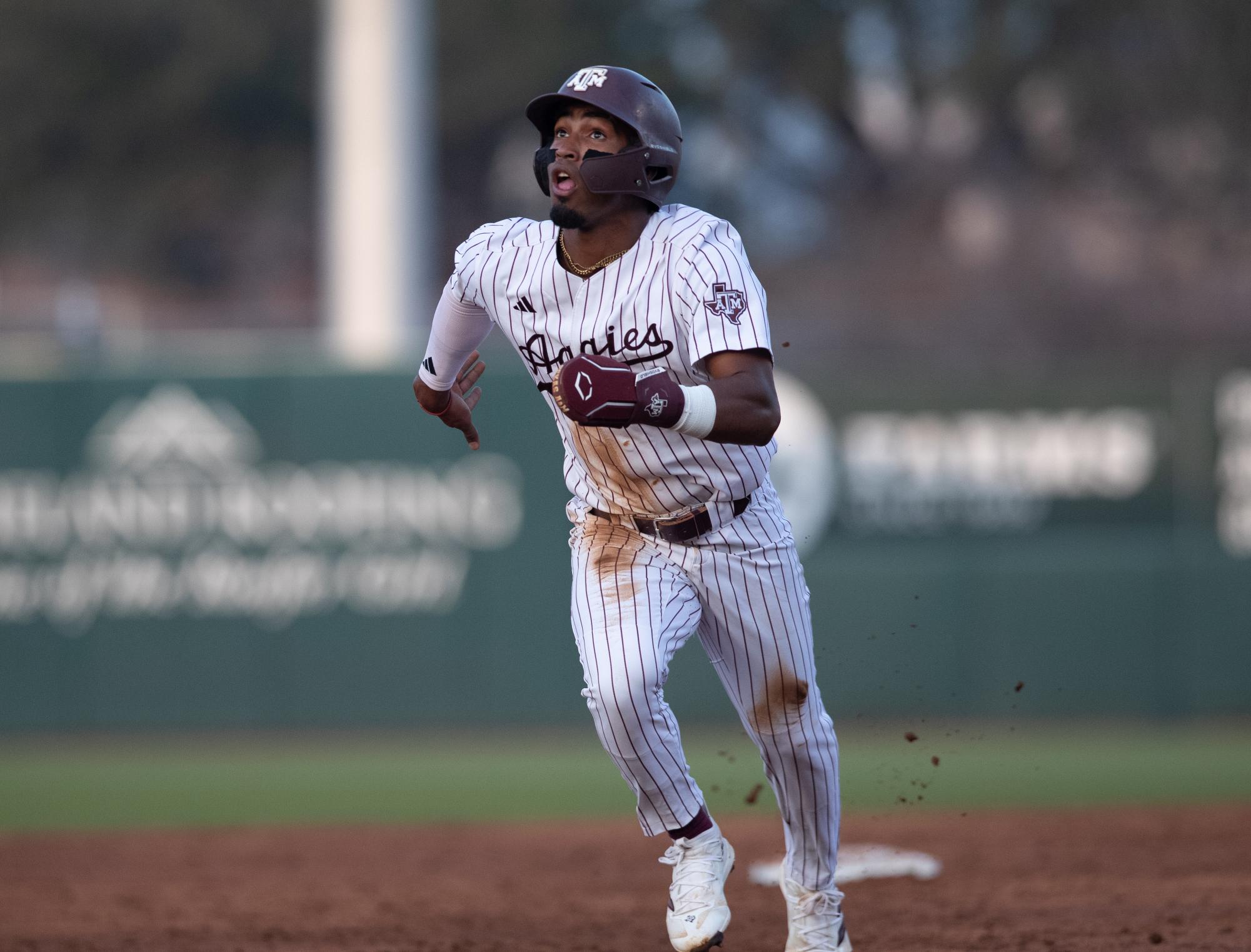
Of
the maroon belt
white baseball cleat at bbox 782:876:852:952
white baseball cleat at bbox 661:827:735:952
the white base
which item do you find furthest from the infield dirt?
the maroon belt

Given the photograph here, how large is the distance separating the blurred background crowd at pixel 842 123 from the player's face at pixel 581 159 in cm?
1573

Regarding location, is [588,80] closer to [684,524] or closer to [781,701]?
[684,524]

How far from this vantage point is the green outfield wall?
948 centimetres

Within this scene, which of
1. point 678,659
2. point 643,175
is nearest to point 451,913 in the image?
point 643,175

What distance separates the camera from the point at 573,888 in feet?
20.4

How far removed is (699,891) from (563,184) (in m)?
1.76

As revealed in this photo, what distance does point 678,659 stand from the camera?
31.0 ft

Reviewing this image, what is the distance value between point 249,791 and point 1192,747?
483cm

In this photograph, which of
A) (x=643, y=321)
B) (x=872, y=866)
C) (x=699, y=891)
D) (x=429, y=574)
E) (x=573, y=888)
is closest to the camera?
(x=643, y=321)

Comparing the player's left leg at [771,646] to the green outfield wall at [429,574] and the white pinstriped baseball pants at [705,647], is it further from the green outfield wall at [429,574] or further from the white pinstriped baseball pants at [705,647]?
the green outfield wall at [429,574]

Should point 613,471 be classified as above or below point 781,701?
above

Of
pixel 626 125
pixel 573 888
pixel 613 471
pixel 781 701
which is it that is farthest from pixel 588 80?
pixel 573 888

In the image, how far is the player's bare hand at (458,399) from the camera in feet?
15.8

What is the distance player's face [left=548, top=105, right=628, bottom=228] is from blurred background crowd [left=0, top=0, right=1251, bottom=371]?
51.6 feet
